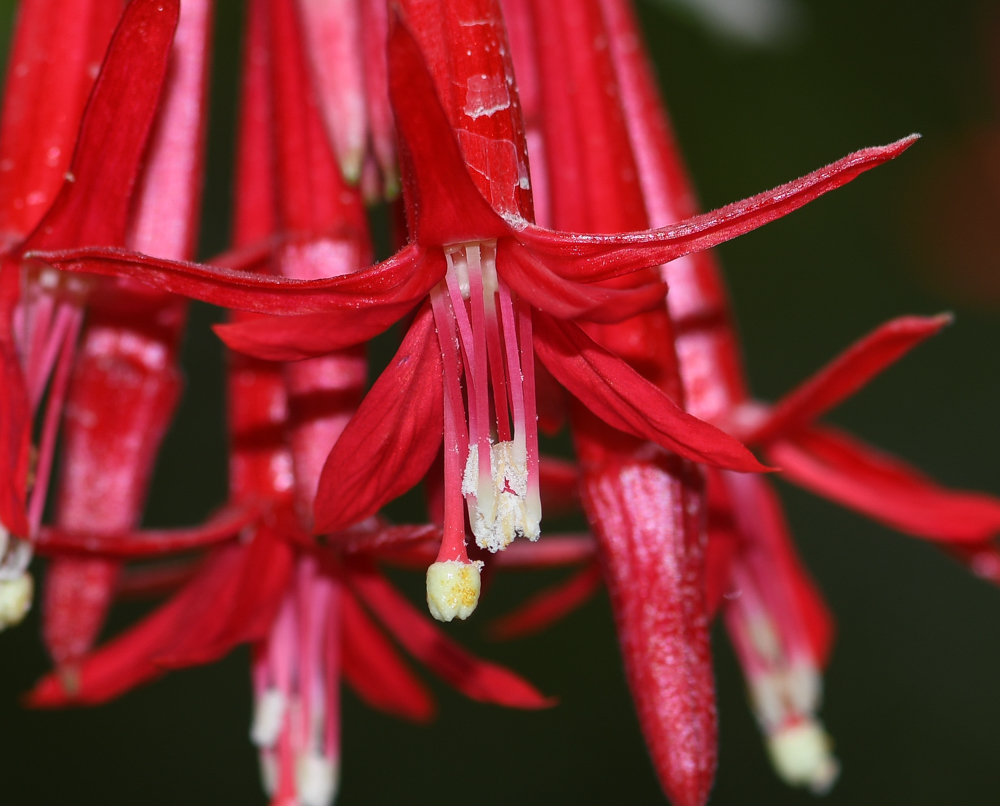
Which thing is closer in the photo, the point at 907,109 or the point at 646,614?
the point at 646,614

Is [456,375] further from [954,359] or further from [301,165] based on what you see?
[954,359]

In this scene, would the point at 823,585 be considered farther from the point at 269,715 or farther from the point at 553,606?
the point at 269,715

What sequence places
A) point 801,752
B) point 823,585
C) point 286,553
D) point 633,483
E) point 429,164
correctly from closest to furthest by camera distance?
point 429,164 → point 633,483 → point 286,553 → point 801,752 → point 823,585

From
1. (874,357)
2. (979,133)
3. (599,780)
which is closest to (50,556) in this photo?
(874,357)

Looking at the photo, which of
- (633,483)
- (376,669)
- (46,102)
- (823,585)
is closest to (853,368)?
(633,483)

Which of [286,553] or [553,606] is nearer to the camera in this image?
[286,553]

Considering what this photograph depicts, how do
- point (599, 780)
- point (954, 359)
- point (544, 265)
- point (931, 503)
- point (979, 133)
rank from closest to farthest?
point (544, 265) → point (931, 503) → point (979, 133) → point (599, 780) → point (954, 359)

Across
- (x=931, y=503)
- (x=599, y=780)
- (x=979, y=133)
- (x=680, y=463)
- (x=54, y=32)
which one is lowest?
(x=599, y=780)

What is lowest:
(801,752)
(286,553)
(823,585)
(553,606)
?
(823,585)
